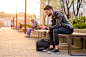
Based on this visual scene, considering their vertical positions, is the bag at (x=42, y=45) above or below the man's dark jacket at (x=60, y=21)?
below

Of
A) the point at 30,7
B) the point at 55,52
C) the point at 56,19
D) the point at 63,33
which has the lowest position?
the point at 55,52

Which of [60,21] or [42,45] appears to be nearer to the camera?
[60,21]

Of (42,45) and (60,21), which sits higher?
(60,21)

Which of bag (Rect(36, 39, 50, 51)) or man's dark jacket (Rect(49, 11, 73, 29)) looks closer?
man's dark jacket (Rect(49, 11, 73, 29))

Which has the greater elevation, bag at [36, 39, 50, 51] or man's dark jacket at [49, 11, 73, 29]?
man's dark jacket at [49, 11, 73, 29]

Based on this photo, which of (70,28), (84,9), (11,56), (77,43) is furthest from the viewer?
(84,9)

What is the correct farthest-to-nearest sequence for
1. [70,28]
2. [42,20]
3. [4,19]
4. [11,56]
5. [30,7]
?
[4,19] → [42,20] → [30,7] → [70,28] → [11,56]

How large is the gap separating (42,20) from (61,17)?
5085 cm

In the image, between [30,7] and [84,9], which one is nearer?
[30,7]

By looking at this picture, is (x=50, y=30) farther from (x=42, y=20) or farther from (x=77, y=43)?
(x=42, y=20)

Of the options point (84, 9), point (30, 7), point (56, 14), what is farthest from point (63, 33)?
point (84, 9)

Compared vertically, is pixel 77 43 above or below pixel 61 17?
below

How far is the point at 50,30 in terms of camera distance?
20.4 ft

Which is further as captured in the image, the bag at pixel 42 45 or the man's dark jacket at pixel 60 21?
the bag at pixel 42 45
